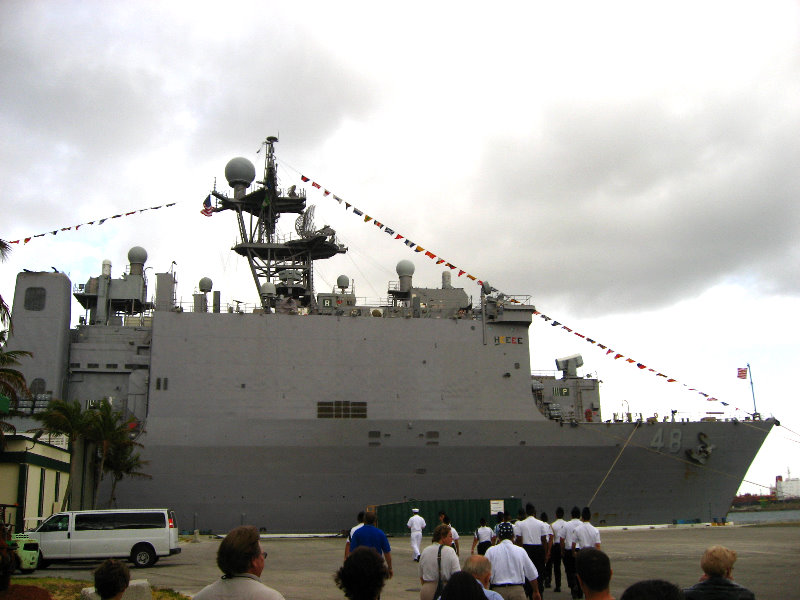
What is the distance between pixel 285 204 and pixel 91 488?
13.7 metres

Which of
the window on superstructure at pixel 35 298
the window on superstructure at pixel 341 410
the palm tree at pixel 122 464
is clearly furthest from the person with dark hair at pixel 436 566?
the window on superstructure at pixel 35 298

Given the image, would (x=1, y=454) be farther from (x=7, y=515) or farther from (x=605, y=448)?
(x=605, y=448)

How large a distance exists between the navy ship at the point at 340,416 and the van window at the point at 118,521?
8.70 metres

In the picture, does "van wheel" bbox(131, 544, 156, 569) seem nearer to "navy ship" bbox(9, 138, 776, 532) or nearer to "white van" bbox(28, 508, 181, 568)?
"white van" bbox(28, 508, 181, 568)

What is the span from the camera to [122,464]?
23859 millimetres

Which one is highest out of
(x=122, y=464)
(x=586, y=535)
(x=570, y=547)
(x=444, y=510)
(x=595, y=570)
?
(x=122, y=464)

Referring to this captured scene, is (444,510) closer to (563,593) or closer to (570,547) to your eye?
(563,593)

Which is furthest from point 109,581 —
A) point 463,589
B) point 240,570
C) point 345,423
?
point 345,423

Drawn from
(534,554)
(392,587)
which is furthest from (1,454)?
(534,554)

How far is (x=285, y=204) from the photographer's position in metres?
31.4

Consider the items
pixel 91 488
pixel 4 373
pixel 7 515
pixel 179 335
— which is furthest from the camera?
pixel 179 335

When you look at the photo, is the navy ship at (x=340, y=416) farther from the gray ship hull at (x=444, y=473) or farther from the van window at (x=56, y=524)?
the van window at (x=56, y=524)

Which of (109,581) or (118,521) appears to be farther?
(118,521)

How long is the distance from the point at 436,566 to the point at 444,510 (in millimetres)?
19331
